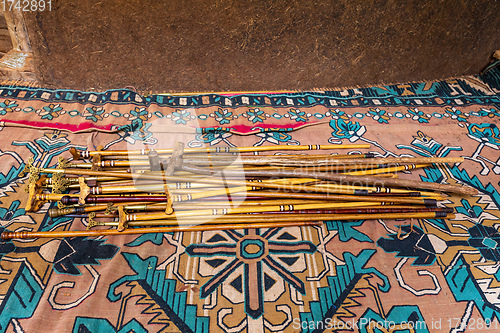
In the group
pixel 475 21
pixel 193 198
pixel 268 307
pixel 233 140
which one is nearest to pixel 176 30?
pixel 233 140

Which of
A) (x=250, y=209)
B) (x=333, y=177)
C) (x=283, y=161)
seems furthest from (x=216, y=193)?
(x=333, y=177)

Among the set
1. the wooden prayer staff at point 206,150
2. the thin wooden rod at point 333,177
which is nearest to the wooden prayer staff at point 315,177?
the thin wooden rod at point 333,177

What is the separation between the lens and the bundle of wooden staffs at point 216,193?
195cm

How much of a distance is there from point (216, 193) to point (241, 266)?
0.46 metres

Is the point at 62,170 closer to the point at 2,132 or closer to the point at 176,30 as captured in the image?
the point at 2,132

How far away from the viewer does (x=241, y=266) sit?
187 centimetres

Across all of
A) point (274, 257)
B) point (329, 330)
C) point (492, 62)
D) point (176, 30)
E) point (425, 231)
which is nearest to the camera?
point (329, 330)

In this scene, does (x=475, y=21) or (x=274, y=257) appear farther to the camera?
(x=475, y=21)

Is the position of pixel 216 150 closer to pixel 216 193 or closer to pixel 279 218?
pixel 216 193

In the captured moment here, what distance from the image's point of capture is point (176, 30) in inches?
126

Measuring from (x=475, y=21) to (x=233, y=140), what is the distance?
3179mm

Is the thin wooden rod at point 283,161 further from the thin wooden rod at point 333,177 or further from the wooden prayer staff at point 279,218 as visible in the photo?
the wooden prayer staff at point 279,218

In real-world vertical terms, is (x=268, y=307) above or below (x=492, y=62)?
below

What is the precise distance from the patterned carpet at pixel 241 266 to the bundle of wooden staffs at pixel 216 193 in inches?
3.6
